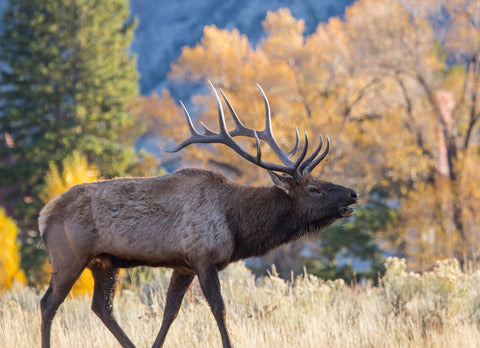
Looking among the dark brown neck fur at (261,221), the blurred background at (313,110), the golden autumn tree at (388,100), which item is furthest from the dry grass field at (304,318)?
the golden autumn tree at (388,100)

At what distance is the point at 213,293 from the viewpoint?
19.0ft

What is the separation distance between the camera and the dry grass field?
21.6ft

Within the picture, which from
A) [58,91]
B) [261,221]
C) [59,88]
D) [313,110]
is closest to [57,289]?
[261,221]

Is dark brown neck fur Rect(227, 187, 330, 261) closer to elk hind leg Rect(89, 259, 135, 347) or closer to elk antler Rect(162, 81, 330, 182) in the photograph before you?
elk antler Rect(162, 81, 330, 182)

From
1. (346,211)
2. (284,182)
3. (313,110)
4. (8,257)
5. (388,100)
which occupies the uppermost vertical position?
(313,110)

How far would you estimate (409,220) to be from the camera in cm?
3459

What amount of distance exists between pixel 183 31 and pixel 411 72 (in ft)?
216

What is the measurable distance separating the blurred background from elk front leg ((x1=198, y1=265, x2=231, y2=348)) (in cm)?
1690

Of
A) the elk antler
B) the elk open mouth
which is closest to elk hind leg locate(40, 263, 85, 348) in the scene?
the elk antler

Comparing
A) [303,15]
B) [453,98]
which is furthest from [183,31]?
[453,98]

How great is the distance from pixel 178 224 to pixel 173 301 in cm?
71

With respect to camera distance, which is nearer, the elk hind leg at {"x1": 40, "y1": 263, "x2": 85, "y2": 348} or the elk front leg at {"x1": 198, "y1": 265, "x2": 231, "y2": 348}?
the elk front leg at {"x1": 198, "y1": 265, "x2": 231, "y2": 348}

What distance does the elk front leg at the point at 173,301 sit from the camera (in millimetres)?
6207

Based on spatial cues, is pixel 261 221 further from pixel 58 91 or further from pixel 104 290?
pixel 58 91
